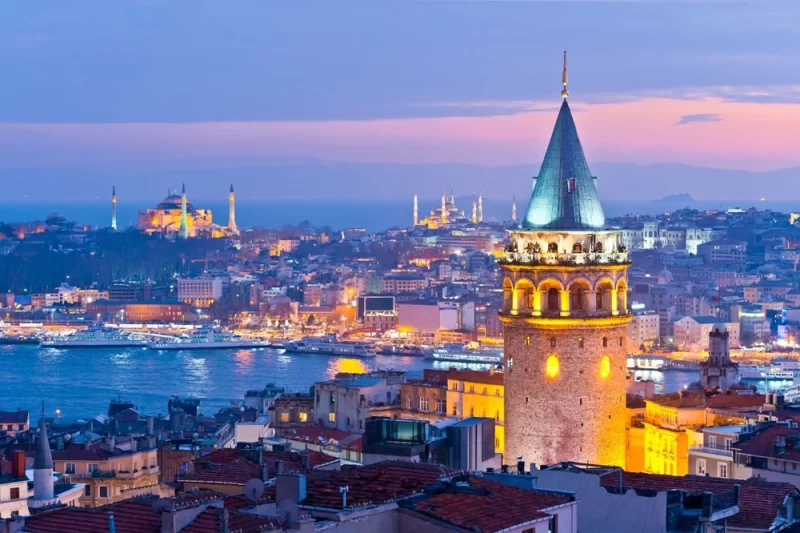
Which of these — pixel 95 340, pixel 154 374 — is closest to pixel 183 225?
pixel 95 340

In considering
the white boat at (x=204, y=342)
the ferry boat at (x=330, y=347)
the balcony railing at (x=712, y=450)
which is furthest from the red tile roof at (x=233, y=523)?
A: the white boat at (x=204, y=342)

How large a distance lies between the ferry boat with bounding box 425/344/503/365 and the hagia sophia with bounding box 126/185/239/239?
5414 cm

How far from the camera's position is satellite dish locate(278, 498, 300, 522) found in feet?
21.2

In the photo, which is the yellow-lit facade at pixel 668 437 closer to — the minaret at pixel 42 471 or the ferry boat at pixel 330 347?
the minaret at pixel 42 471

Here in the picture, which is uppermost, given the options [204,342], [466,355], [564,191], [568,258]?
[564,191]

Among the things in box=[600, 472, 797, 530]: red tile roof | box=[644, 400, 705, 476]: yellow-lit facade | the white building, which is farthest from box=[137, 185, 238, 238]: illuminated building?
box=[600, 472, 797, 530]: red tile roof

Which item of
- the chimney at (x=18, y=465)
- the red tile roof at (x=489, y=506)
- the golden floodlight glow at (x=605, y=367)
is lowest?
the chimney at (x=18, y=465)

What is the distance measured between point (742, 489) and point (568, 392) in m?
3.05

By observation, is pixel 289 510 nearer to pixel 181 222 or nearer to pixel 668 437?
pixel 668 437

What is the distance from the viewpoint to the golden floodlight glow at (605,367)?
38.3ft

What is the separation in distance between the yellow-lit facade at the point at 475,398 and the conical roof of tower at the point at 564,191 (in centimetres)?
453

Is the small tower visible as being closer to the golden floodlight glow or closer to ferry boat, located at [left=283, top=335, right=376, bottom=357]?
the golden floodlight glow

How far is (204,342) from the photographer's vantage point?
214ft

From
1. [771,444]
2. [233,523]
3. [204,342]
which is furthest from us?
[204,342]
